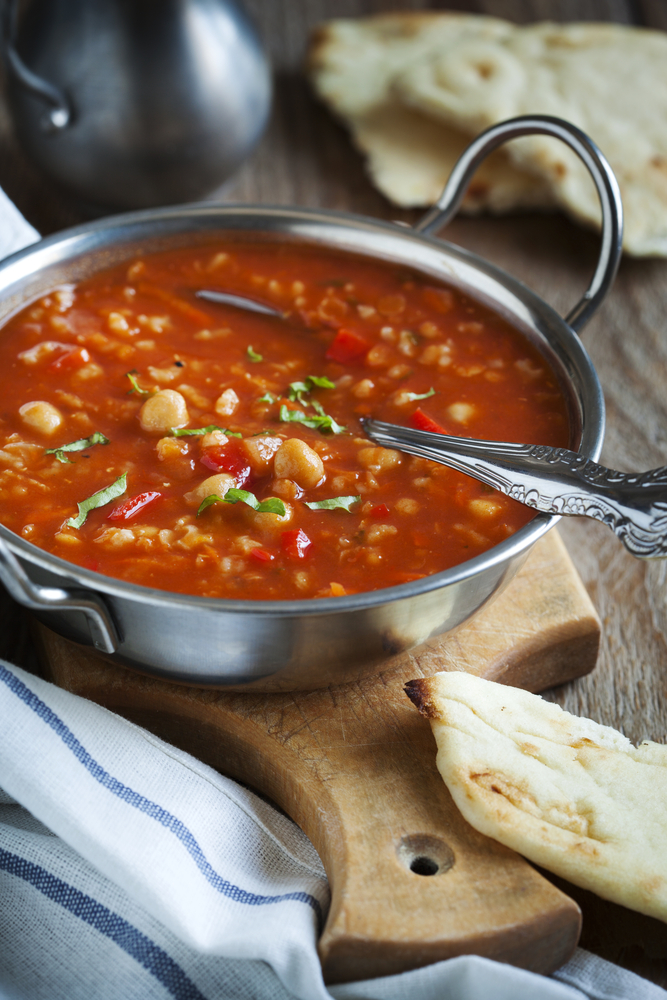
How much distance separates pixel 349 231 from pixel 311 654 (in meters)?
1.85

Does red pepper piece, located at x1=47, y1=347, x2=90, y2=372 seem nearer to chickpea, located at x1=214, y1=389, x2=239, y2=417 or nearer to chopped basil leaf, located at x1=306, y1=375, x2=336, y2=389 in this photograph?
chickpea, located at x1=214, y1=389, x2=239, y2=417

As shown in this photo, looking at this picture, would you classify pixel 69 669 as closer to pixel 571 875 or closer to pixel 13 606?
pixel 13 606

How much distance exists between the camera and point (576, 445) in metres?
2.82

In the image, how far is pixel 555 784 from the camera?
2266 mm

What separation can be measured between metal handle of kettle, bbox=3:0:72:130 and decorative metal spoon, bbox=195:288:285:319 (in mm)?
1154

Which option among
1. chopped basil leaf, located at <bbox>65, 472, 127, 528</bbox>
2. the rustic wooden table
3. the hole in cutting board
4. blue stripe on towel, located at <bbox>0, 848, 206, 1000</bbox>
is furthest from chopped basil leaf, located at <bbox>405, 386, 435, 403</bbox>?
blue stripe on towel, located at <bbox>0, 848, 206, 1000</bbox>

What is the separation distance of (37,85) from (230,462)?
210cm

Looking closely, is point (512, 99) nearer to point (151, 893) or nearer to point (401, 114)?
point (401, 114)

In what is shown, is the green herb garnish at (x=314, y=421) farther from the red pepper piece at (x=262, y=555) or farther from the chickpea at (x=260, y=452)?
the red pepper piece at (x=262, y=555)

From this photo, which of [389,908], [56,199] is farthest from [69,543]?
[56,199]

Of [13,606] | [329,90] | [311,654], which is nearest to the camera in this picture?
[311,654]

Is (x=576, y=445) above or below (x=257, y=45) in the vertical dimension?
below

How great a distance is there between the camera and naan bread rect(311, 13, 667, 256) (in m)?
4.42

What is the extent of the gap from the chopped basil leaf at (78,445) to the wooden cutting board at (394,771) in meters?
0.49
